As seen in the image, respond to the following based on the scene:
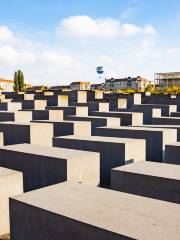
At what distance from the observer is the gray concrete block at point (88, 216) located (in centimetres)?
486

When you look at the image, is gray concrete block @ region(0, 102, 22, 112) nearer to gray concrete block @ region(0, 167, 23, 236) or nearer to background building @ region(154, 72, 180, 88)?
gray concrete block @ region(0, 167, 23, 236)

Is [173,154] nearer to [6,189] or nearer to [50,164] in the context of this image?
[50,164]

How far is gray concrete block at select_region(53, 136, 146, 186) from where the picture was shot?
37.3 ft

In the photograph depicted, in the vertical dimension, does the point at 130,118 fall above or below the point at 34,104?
below

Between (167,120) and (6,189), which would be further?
(167,120)

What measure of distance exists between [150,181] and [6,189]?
3.67 m

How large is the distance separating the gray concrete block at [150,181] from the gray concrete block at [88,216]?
1.79 meters

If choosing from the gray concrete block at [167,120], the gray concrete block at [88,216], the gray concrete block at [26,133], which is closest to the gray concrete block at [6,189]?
the gray concrete block at [88,216]

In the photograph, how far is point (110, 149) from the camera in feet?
38.3

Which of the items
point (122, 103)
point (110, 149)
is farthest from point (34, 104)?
point (110, 149)

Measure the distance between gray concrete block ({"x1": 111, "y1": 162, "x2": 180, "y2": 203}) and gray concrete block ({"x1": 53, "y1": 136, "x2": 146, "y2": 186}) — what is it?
8.14ft

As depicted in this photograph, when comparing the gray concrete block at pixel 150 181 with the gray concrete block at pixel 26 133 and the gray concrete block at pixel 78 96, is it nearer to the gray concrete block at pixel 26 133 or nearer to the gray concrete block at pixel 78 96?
the gray concrete block at pixel 26 133

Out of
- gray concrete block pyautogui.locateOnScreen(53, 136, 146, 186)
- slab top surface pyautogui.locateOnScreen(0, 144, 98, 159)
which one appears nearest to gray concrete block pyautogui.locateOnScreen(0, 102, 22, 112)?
gray concrete block pyautogui.locateOnScreen(53, 136, 146, 186)

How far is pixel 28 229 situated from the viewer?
20.3ft
